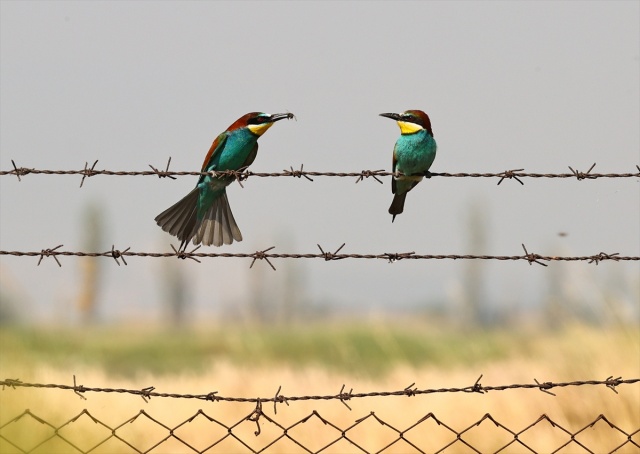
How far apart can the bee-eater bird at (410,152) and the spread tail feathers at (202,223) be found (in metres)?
1.03

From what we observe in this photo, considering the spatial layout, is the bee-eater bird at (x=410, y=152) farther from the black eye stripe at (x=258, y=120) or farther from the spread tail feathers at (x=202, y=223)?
the spread tail feathers at (x=202, y=223)

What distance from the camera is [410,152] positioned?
586 cm

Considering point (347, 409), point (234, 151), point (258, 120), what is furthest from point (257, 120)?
point (347, 409)

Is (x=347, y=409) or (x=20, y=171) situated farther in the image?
(x=347, y=409)

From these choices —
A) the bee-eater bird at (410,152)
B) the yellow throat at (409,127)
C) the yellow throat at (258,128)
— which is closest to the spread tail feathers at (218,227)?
the yellow throat at (258,128)

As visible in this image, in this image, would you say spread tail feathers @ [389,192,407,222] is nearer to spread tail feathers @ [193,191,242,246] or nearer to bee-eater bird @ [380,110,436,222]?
bee-eater bird @ [380,110,436,222]

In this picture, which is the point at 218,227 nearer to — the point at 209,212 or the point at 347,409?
the point at 209,212

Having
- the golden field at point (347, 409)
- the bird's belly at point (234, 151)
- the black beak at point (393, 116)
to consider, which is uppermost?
the black beak at point (393, 116)

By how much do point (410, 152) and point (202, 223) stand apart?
1.36m

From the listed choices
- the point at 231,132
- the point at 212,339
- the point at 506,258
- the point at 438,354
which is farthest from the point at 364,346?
the point at 506,258

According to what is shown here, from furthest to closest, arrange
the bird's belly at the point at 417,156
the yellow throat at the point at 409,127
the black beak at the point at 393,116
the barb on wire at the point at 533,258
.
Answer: the black beak at the point at 393,116 → the yellow throat at the point at 409,127 → the bird's belly at the point at 417,156 → the barb on wire at the point at 533,258

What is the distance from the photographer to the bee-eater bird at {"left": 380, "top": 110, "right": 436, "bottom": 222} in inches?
230

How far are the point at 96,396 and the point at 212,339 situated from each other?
15982mm

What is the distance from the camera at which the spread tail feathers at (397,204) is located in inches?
244
